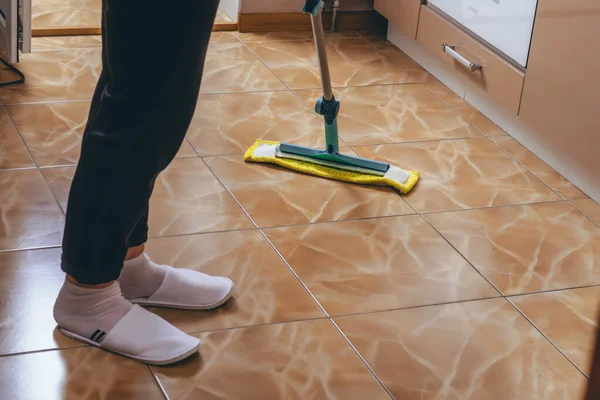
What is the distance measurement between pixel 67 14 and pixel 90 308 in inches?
76.5

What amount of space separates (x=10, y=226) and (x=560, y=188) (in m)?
1.30

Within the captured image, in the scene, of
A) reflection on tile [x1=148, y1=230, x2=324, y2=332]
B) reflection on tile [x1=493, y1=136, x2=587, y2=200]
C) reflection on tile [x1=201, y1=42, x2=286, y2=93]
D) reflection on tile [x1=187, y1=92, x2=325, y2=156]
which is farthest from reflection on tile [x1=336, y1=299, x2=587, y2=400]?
reflection on tile [x1=201, y1=42, x2=286, y2=93]

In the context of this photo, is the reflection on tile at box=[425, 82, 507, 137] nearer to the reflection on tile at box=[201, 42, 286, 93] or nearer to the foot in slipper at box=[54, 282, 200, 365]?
the reflection on tile at box=[201, 42, 286, 93]

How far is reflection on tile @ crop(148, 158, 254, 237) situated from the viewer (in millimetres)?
1810

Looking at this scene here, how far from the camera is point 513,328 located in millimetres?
1555

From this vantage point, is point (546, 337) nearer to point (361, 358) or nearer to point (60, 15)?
point (361, 358)

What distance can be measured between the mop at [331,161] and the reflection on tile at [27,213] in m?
0.51

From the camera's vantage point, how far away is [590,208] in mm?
2037

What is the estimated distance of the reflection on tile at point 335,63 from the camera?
2695 mm

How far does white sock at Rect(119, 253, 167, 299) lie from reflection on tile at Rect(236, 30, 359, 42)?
5.37ft

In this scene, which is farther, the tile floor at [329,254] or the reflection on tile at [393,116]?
the reflection on tile at [393,116]

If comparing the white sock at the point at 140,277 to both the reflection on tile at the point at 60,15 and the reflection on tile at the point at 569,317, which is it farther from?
the reflection on tile at the point at 60,15

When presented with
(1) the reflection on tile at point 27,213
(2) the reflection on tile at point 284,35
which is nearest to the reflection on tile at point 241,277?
(1) the reflection on tile at point 27,213

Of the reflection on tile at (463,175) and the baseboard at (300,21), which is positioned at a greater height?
the baseboard at (300,21)
